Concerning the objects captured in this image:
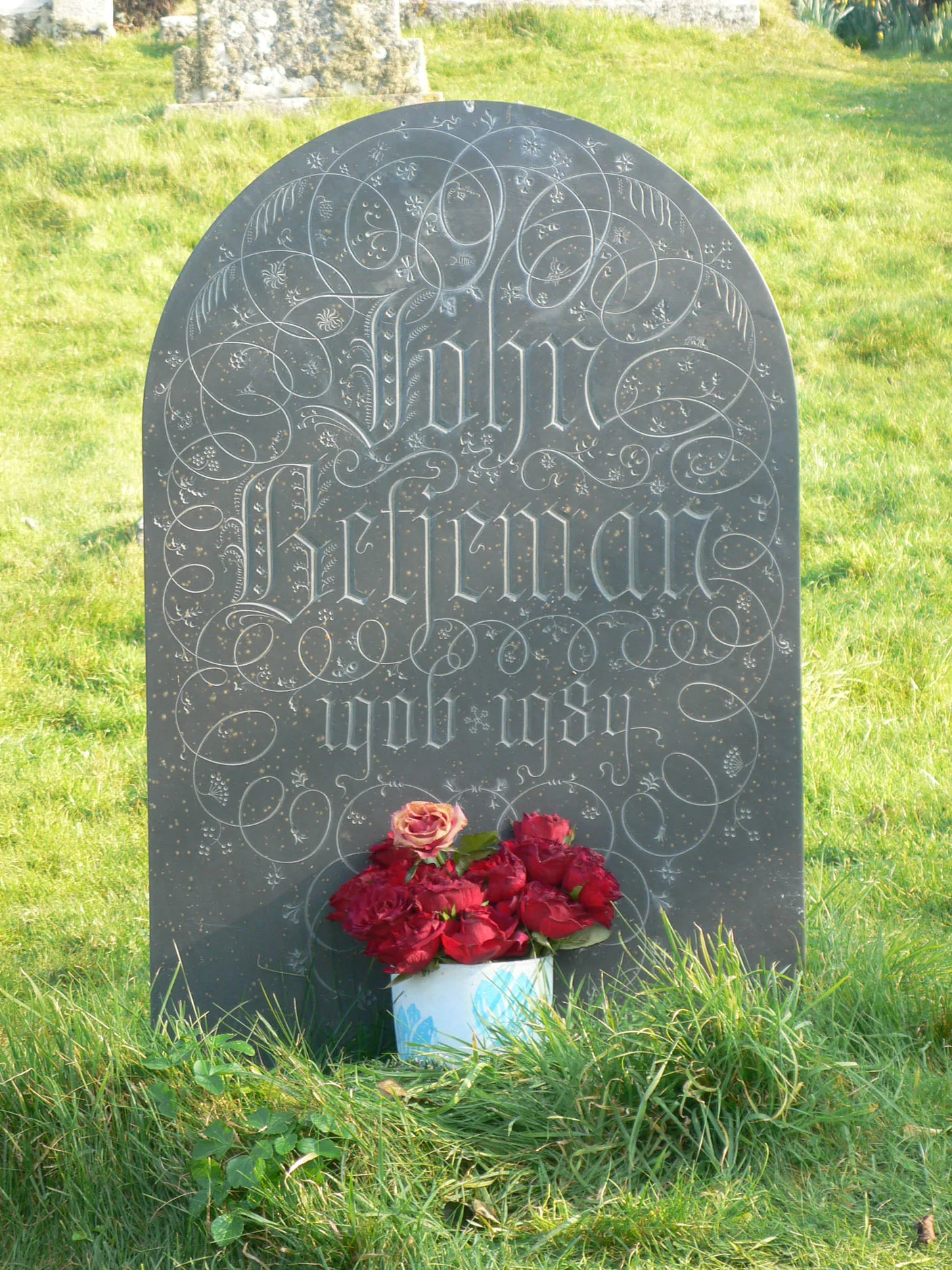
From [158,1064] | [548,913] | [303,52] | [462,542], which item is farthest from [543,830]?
[303,52]

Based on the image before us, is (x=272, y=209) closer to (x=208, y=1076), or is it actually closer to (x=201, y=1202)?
(x=208, y=1076)

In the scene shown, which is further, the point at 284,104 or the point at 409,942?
the point at 284,104

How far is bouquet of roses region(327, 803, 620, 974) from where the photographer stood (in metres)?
2.11

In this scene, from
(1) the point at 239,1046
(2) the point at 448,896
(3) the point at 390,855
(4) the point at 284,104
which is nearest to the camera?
(1) the point at 239,1046

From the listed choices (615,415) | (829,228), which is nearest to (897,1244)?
(615,415)

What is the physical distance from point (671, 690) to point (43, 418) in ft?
15.8

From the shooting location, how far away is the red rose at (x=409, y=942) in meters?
2.08

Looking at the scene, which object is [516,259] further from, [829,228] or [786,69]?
[786,69]

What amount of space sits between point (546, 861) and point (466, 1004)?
1.01 ft

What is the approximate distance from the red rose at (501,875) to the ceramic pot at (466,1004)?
0.42 ft

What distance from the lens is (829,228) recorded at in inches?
301

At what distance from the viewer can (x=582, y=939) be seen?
2.23 meters

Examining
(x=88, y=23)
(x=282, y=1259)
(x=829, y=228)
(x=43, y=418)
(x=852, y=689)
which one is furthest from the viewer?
(x=88, y=23)

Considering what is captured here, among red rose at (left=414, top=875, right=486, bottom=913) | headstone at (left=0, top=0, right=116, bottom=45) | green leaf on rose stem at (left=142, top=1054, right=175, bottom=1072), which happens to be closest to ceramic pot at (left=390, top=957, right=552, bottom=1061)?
red rose at (left=414, top=875, right=486, bottom=913)
